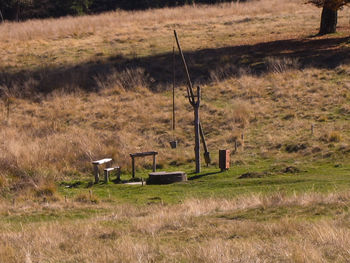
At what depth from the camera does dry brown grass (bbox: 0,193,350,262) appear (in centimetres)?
899

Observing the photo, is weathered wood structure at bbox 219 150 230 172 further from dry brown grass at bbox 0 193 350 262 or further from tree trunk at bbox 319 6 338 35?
tree trunk at bbox 319 6 338 35

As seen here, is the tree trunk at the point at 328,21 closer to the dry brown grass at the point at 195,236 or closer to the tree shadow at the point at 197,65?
the tree shadow at the point at 197,65

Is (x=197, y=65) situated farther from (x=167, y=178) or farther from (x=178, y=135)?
(x=167, y=178)

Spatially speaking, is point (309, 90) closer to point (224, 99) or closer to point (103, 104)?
point (224, 99)

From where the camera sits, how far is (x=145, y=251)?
9430 millimetres

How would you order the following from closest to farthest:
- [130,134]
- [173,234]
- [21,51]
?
[173,234] < [130,134] < [21,51]

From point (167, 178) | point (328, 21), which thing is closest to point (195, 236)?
point (167, 178)

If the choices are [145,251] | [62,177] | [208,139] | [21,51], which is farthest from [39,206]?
[21,51]

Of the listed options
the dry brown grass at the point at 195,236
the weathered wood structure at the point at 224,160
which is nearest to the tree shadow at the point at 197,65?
the weathered wood structure at the point at 224,160

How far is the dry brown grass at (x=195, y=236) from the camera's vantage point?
8992 mm

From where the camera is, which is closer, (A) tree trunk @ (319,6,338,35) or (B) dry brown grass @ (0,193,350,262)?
(B) dry brown grass @ (0,193,350,262)

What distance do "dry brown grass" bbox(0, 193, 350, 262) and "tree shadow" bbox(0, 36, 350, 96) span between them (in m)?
23.1

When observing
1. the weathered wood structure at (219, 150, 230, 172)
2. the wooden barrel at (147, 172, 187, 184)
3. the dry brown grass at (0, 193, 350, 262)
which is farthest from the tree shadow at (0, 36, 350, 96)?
the dry brown grass at (0, 193, 350, 262)

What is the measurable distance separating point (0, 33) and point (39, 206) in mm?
38218
